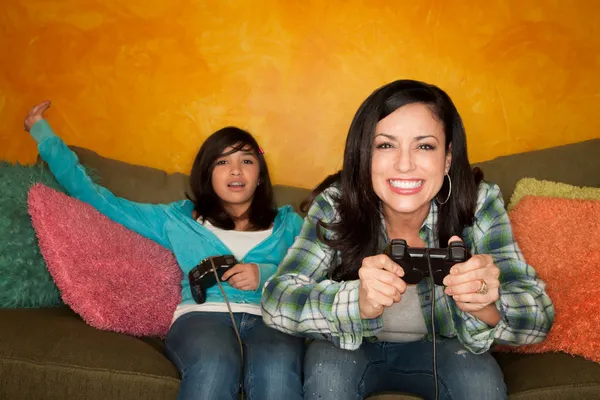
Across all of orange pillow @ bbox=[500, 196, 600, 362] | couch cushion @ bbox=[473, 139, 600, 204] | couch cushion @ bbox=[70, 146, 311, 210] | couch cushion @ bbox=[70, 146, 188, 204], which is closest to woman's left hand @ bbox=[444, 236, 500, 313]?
orange pillow @ bbox=[500, 196, 600, 362]

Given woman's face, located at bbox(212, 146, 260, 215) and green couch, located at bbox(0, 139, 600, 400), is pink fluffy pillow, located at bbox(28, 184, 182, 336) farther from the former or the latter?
woman's face, located at bbox(212, 146, 260, 215)

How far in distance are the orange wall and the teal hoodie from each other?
1.85 ft

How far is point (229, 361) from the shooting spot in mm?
1396

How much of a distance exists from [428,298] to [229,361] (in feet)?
1.57

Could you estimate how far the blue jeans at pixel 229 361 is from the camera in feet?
4.39

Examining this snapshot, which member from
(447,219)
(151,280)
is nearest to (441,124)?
(447,219)

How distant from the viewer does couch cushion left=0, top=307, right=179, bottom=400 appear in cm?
132

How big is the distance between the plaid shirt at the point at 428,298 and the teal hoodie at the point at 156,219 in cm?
37

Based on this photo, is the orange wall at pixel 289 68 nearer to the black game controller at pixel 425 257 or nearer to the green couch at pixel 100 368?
the green couch at pixel 100 368

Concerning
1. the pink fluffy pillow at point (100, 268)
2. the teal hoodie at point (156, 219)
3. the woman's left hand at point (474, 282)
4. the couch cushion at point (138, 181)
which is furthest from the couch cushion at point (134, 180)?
the woman's left hand at point (474, 282)

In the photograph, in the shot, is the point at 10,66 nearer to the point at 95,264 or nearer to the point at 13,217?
the point at 13,217

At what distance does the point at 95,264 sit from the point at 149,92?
3.32ft

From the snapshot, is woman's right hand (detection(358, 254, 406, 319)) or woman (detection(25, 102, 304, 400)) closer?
woman's right hand (detection(358, 254, 406, 319))

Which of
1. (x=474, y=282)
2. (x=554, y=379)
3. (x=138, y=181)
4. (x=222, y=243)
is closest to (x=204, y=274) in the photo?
(x=222, y=243)
